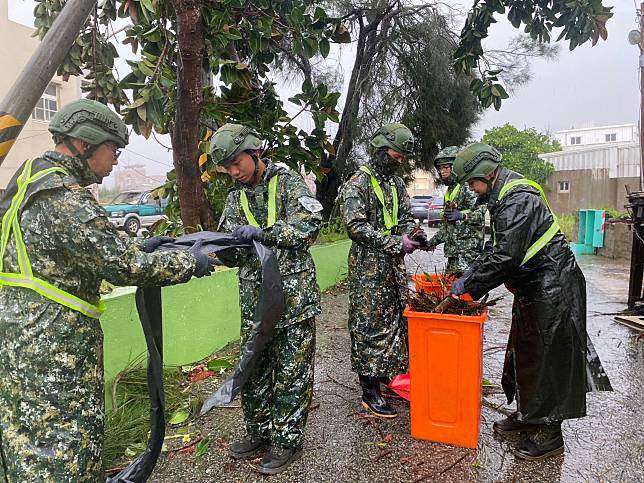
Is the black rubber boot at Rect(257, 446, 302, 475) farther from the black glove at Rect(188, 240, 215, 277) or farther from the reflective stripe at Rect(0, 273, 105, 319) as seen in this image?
the reflective stripe at Rect(0, 273, 105, 319)

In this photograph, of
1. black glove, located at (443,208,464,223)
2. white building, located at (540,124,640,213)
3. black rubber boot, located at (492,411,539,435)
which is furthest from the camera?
white building, located at (540,124,640,213)

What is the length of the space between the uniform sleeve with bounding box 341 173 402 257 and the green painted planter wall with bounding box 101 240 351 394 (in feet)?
5.60

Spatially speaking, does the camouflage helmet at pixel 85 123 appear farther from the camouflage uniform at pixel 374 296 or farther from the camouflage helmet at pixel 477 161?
the camouflage helmet at pixel 477 161

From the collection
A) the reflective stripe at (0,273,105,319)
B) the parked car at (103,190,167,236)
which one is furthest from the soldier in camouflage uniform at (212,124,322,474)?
the parked car at (103,190,167,236)

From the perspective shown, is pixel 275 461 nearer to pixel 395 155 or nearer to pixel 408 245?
pixel 408 245

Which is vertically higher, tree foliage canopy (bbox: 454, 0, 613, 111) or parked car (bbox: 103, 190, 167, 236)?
tree foliage canopy (bbox: 454, 0, 613, 111)

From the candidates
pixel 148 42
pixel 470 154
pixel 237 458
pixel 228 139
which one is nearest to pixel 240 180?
pixel 228 139

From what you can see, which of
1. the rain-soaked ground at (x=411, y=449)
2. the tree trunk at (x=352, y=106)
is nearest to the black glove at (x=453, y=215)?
the rain-soaked ground at (x=411, y=449)

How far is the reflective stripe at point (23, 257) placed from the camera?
194 centimetres

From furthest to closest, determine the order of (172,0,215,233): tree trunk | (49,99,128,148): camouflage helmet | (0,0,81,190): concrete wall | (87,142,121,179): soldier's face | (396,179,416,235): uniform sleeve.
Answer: (0,0,81,190): concrete wall, (172,0,215,233): tree trunk, (396,179,416,235): uniform sleeve, (87,142,121,179): soldier's face, (49,99,128,148): camouflage helmet

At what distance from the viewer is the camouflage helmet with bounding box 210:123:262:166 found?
2770 millimetres

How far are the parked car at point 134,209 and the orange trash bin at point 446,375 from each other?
1681cm

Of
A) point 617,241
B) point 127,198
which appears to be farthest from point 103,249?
point 127,198

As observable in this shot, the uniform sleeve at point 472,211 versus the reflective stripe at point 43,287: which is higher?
the uniform sleeve at point 472,211
